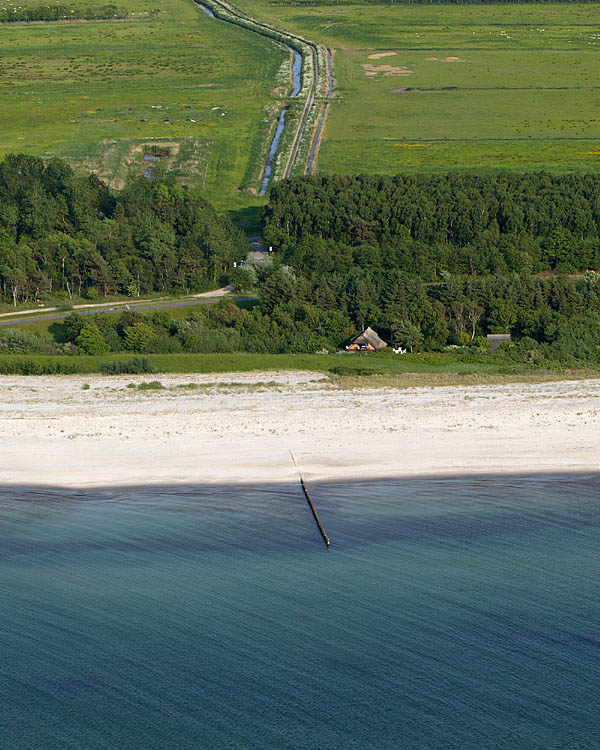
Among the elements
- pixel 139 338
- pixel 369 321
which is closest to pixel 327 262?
pixel 369 321

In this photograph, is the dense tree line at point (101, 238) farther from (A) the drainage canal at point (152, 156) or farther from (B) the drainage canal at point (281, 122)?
(A) the drainage canal at point (152, 156)

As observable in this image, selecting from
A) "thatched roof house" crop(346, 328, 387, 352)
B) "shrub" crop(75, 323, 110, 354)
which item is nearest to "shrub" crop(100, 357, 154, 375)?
"shrub" crop(75, 323, 110, 354)

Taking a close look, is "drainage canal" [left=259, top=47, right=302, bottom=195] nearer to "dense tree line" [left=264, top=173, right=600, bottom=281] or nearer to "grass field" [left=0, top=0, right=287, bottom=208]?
"grass field" [left=0, top=0, right=287, bottom=208]

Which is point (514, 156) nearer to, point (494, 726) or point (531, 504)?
point (531, 504)

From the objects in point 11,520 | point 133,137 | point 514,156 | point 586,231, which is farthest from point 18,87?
point 11,520

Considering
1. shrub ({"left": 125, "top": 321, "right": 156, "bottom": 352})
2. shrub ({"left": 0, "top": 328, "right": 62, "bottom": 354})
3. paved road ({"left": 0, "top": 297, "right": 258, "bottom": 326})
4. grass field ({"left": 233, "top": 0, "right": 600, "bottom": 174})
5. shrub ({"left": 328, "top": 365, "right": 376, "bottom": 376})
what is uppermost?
grass field ({"left": 233, "top": 0, "right": 600, "bottom": 174})

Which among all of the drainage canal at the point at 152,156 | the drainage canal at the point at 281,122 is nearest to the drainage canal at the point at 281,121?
the drainage canal at the point at 281,122
